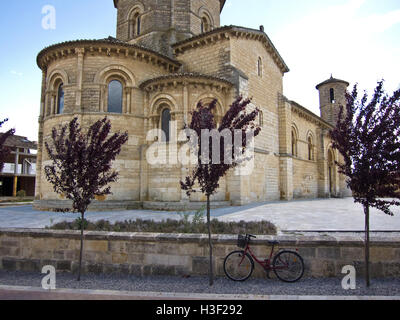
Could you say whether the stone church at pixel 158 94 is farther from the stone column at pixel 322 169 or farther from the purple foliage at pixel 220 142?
the stone column at pixel 322 169

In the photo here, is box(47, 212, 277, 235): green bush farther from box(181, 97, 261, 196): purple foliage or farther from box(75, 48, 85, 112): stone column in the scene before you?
box(75, 48, 85, 112): stone column

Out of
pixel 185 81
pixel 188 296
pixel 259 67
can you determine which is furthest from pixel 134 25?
pixel 188 296

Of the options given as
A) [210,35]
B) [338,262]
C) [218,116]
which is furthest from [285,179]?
[338,262]

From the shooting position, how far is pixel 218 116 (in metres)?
13.8

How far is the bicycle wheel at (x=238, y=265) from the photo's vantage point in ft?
16.0

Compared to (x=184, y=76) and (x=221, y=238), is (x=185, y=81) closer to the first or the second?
(x=184, y=76)

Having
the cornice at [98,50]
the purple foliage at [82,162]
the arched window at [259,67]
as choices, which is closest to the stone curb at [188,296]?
the purple foliage at [82,162]

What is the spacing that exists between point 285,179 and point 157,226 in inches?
530

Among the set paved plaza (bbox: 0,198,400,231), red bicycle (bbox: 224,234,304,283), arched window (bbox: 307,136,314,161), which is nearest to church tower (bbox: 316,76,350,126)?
arched window (bbox: 307,136,314,161)

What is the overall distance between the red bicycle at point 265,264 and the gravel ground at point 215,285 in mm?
148

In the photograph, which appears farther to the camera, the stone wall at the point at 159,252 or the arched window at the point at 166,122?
the arched window at the point at 166,122

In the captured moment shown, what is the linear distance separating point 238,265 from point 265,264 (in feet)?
1.61

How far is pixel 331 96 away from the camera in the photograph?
3186 cm
